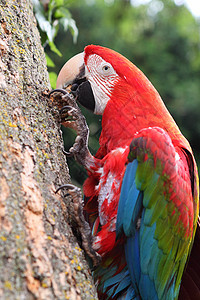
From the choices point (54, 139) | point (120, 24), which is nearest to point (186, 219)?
point (54, 139)

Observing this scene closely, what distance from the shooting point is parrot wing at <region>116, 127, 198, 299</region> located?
1.34 metres

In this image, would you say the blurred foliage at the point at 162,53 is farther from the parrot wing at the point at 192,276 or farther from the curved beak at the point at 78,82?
the parrot wing at the point at 192,276

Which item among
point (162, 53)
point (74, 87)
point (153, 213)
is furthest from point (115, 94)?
point (162, 53)

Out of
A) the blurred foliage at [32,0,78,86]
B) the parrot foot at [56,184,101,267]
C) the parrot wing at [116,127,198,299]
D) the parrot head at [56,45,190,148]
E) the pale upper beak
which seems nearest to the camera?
the parrot foot at [56,184,101,267]

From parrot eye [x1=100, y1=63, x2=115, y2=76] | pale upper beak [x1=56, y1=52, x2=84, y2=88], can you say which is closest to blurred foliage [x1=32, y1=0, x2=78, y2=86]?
pale upper beak [x1=56, y1=52, x2=84, y2=88]

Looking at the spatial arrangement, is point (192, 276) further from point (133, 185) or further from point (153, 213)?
point (133, 185)

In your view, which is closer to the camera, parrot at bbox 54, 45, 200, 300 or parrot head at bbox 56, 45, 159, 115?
parrot at bbox 54, 45, 200, 300

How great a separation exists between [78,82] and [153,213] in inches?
31.6

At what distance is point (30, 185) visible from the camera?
1014 millimetres

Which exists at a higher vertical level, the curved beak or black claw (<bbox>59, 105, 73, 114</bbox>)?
the curved beak

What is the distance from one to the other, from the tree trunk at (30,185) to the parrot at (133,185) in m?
0.29

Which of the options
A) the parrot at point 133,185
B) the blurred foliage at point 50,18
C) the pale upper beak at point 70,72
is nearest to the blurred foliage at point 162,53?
the blurred foliage at point 50,18

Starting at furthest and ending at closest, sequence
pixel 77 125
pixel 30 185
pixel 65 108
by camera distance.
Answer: pixel 77 125 < pixel 65 108 < pixel 30 185

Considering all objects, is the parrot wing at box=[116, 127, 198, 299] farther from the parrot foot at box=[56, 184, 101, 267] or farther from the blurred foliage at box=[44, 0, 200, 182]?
the blurred foliage at box=[44, 0, 200, 182]
